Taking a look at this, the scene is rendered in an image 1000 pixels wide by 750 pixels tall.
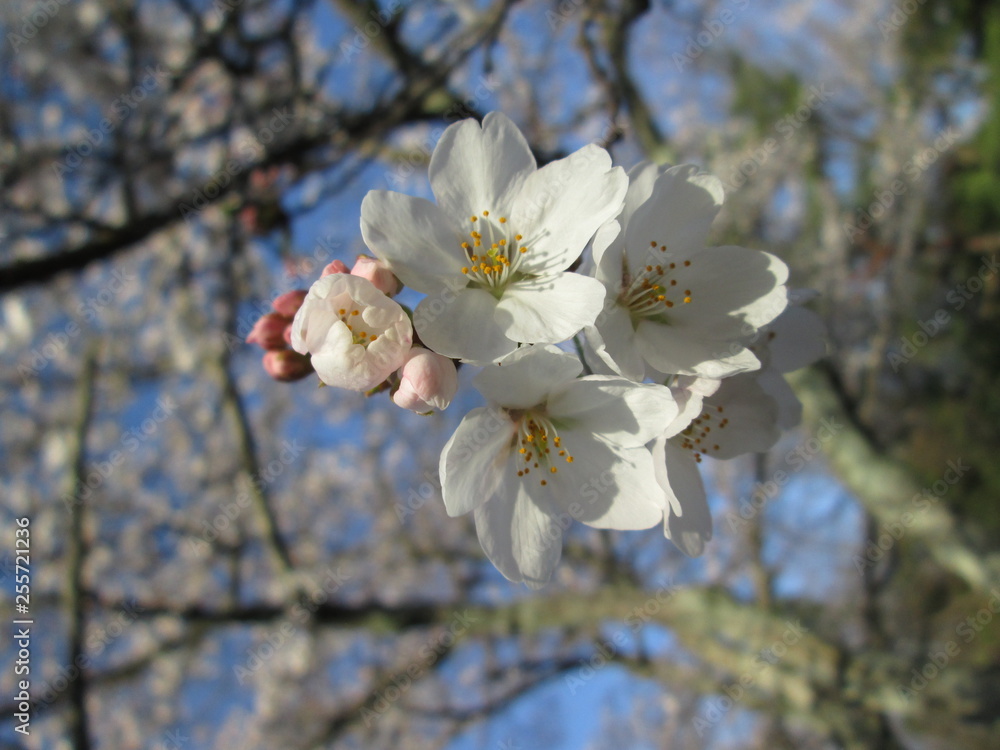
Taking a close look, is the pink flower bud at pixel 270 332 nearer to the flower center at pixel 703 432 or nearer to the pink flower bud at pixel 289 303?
the pink flower bud at pixel 289 303

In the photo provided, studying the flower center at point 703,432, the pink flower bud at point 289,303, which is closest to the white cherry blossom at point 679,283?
the flower center at point 703,432

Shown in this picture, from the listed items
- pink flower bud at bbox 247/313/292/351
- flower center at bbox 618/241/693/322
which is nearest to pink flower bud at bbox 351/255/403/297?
pink flower bud at bbox 247/313/292/351

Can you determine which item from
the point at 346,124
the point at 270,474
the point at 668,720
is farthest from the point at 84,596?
the point at 668,720

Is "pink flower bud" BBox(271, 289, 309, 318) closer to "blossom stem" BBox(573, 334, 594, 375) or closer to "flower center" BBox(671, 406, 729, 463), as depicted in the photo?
"blossom stem" BBox(573, 334, 594, 375)

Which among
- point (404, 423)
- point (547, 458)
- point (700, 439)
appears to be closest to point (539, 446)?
point (547, 458)

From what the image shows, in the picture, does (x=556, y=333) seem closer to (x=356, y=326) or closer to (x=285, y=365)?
(x=356, y=326)

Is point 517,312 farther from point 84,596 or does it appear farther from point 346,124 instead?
point 84,596

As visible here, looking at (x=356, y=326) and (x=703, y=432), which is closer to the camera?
(x=356, y=326)
